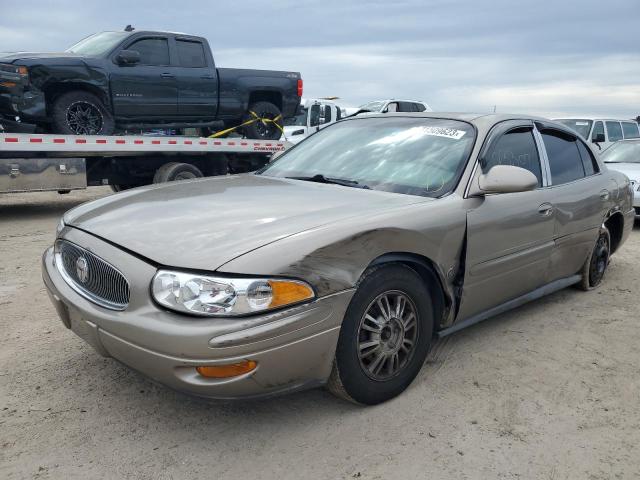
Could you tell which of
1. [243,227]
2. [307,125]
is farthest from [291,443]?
[307,125]

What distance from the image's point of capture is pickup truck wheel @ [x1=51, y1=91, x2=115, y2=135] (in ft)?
27.2

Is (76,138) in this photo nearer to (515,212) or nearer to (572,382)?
(515,212)

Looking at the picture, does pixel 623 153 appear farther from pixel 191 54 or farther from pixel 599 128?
pixel 191 54

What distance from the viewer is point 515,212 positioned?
11.4 feet

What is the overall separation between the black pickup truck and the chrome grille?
6037 millimetres

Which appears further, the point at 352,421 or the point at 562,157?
the point at 562,157

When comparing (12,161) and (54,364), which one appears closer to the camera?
(54,364)

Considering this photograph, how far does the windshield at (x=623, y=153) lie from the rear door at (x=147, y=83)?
738 cm

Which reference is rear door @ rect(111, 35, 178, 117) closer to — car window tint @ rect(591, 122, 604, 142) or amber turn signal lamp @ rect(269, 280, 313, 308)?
amber turn signal lamp @ rect(269, 280, 313, 308)

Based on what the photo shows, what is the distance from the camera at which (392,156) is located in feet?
11.5

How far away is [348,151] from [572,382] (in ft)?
6.37

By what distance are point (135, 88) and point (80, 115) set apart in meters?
0.95

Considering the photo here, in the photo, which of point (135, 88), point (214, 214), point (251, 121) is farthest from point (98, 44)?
point (214, 214)

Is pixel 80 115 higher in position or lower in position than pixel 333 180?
higher
